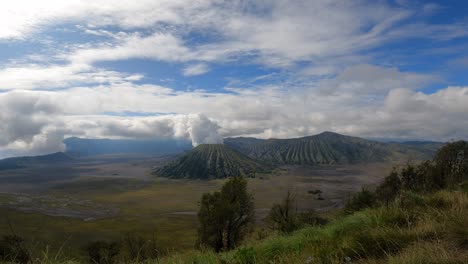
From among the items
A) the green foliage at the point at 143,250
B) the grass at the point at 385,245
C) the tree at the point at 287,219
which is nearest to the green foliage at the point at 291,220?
the tree at the point at 287,219

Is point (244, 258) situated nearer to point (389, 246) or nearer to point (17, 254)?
point (389, 246)

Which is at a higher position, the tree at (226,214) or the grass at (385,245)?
the grass at (385,245)

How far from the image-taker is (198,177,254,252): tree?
137ft

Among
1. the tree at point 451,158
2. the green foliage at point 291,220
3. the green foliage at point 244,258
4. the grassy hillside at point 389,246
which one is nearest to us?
the grassy hillside at point 389,246

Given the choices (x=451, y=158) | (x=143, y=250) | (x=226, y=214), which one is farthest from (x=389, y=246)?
(x=451, y=158)

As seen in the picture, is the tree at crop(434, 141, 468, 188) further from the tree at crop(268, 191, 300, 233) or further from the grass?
the grass

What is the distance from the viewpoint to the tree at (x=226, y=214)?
137ft

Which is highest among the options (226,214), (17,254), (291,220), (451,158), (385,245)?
(385,245)

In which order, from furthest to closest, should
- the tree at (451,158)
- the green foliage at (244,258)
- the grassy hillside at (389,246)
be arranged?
1. the tree at (451,158)
2. the green foliage at (244,258)
3. the grassy hillside at (389,246)

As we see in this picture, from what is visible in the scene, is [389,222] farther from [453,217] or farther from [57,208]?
[57,208]

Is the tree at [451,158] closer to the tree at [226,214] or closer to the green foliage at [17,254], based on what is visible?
the tree at [226,214]

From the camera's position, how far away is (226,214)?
4294 centimetres


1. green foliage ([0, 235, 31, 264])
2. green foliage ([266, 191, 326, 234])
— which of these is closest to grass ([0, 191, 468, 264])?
green foliage ([0, 235, 31, 264])

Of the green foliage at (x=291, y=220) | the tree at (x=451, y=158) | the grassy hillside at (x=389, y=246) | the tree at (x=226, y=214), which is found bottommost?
the tree at (x=226, y=214)
